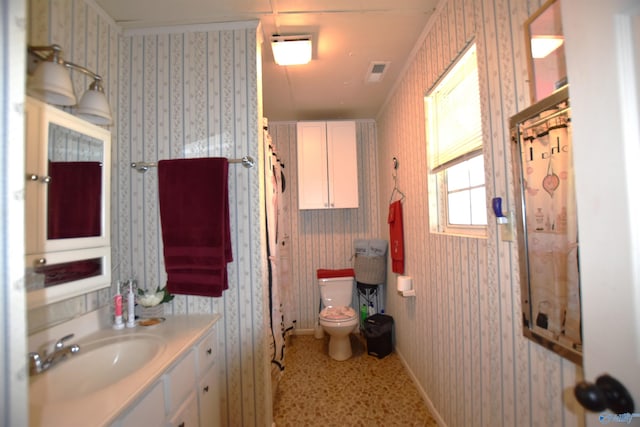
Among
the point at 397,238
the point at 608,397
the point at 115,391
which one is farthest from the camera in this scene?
the point at 397,238

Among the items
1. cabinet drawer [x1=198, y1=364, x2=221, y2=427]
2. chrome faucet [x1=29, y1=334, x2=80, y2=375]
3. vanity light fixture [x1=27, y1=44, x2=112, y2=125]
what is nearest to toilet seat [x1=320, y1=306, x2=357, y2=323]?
cabinet drawer [x1=198, y1=364, x2=221, y2=427]

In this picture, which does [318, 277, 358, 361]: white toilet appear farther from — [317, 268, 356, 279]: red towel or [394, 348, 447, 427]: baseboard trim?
[394, 348, 447, 427]: baseboard trim

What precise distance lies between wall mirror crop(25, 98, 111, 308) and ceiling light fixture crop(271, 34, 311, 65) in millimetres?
1162

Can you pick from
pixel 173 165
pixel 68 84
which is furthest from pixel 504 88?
pixel 68 84

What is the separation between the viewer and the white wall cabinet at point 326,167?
9.55 ft

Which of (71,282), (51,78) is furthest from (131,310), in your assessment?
(51,78)

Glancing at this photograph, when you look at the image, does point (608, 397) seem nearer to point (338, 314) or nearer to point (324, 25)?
point (324, 25)

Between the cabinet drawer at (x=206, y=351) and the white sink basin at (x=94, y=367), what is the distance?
7.8 inches

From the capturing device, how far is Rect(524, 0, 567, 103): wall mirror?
2.53ft

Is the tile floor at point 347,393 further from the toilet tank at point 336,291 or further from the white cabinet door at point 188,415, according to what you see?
the white cabinet door at point 188,415

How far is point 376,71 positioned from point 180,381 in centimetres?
239

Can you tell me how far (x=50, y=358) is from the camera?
95cm

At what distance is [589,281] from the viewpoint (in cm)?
53

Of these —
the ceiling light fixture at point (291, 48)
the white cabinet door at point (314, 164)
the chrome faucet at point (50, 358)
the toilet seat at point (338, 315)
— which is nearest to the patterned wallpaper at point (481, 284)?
the toilet seat at point (338, 315)
